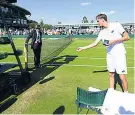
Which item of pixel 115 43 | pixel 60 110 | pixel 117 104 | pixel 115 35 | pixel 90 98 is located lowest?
pixel 60 110

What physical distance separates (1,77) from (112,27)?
11.5 feet

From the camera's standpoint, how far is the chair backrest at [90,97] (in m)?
5.27

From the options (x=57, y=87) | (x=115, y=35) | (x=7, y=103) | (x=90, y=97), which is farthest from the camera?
(x=57, y=87)

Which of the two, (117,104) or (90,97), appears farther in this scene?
(117,104)

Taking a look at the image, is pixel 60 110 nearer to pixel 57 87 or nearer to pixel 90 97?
pixel 90 97

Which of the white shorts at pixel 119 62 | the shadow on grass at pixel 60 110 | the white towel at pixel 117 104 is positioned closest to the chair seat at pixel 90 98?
the white towel at pixel 117 104

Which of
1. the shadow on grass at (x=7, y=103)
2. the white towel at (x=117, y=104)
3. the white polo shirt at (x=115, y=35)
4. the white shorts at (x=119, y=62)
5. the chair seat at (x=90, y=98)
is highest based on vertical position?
the white polo shirt at (x=115, y=35)

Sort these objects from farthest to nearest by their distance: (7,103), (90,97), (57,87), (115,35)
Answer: (57,87) → (7,103) → (115,35) → (90,97)

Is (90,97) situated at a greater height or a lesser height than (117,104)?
greater

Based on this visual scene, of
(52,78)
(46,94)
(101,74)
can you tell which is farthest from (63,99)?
(101,74)

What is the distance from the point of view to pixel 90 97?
17.3 ft

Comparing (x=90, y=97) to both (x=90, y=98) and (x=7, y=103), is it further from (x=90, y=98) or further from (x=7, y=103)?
(x=7, y=103)

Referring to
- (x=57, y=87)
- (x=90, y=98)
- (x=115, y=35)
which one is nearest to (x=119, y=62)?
(x=115, y=35)

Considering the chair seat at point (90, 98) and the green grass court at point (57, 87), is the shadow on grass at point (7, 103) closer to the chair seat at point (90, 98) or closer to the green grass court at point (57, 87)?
the green grass court at point (57, 87)
